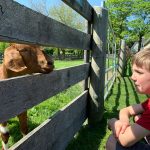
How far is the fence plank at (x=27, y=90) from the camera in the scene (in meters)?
2.25

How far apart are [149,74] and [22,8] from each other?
0.95 metres

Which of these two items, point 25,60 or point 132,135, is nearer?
point 132,135

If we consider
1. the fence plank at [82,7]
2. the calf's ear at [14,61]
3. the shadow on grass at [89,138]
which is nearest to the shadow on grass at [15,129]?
the shadow on grass at [89,138]

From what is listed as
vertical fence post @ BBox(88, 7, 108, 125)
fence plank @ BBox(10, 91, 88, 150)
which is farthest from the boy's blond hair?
vertical fence post @ BBox(88, 7, 108, 125)

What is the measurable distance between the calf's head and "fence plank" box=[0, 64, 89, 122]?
10 cm

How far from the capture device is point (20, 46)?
333 centimetres

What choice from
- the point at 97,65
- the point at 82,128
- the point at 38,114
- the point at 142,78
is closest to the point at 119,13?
the point at 38,114

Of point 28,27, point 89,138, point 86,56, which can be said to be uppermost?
point 28,27

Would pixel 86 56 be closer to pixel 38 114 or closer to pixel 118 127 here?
pixel 38 114

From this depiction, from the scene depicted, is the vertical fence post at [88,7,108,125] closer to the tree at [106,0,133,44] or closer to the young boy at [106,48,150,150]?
the young boy at [106,48,150,150]

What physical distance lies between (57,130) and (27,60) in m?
0.74

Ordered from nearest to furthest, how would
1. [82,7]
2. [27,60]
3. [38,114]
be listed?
[27,60] < [82,7] < [38,114]

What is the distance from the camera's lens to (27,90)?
2.60 metres

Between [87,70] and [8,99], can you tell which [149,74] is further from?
[87,70]
